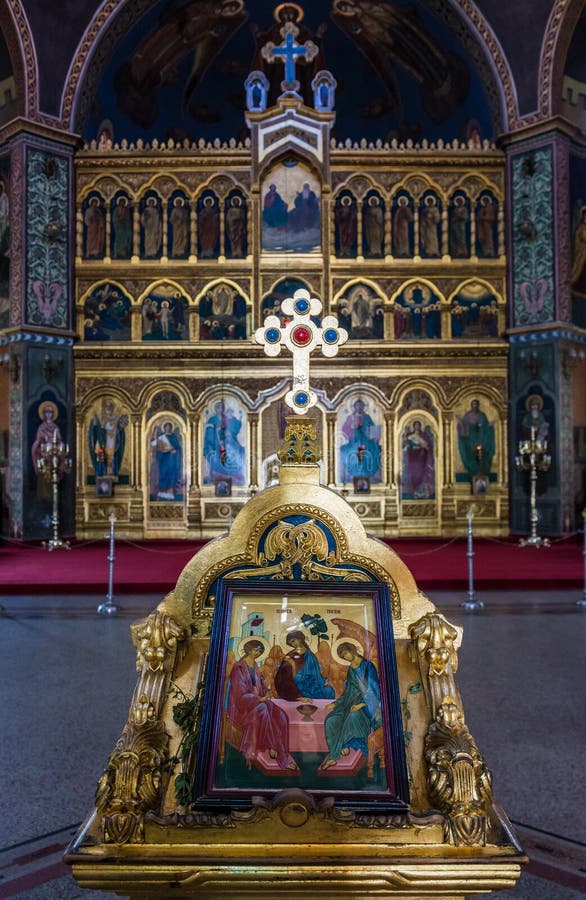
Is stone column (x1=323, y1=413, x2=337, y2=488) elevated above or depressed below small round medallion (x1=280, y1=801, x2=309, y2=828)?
above

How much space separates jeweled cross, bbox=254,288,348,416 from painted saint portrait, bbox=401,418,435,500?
40.1ft

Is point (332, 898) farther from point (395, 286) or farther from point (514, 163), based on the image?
point (514, 163)

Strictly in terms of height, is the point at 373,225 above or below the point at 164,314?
above

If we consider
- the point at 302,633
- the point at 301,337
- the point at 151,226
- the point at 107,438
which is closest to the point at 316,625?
the point at 302,633

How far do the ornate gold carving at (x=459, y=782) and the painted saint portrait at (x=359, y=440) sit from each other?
509 inches

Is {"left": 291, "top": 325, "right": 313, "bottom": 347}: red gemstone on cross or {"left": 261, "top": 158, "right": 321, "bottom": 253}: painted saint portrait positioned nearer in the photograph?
{"left": 291, "top": 325, "right": 313, "bottom": 347}: red gemstone on cross

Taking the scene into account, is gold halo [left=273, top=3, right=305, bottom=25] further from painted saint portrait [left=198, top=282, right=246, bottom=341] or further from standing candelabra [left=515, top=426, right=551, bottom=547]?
standing candelabra [left=515, top=426, right=551, bottom=547]

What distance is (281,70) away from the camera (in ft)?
55.7

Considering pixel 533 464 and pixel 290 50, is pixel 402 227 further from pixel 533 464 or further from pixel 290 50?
pixel 533 464

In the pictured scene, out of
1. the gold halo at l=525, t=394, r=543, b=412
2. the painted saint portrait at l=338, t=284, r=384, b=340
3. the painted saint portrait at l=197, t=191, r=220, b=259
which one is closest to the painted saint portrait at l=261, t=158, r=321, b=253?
the painted saint portrait at l=197, t=191, r=220, b=259

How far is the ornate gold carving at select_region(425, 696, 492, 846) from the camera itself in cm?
173

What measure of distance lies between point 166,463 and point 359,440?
13.7 ft

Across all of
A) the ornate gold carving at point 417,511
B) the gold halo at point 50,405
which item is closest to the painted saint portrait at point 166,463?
the gold halo at point 50,405

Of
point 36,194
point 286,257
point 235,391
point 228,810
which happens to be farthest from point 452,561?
point 36,194
